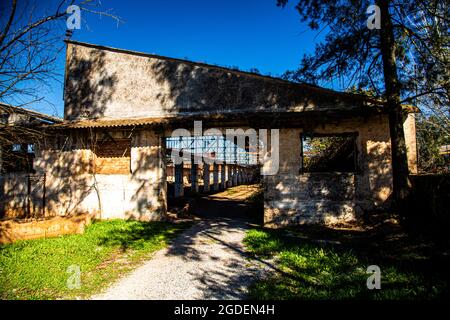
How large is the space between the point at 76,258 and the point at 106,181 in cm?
486

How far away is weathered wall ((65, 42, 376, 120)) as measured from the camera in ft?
30.5

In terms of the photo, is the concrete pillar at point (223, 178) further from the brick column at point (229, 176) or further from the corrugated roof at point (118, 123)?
the corrugated roof at point (118, 123)

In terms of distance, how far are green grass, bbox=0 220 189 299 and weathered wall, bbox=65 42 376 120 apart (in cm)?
500

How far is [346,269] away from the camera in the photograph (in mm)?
4887

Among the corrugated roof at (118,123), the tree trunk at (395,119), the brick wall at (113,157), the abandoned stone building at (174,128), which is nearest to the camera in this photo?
the tree trunk at (395,119)

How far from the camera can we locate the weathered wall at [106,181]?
390 inches

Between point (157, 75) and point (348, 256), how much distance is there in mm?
9526

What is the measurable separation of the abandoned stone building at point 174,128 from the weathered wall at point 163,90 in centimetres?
4

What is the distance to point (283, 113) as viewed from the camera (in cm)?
879

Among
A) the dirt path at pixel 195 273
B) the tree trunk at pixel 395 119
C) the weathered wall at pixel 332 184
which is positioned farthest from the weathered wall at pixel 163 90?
the dirt path at pixel 195 273

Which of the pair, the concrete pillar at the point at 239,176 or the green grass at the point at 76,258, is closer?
the green grass at the point at 76,258

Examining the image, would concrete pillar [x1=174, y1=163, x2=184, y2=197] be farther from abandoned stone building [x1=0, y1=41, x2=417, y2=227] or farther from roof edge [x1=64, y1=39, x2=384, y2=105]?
roof edge [x1=64, y1=39, x2=384, y2=105]

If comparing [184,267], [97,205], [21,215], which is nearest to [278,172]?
[184,267]

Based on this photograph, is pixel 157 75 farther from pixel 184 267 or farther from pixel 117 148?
pixel 184 267
